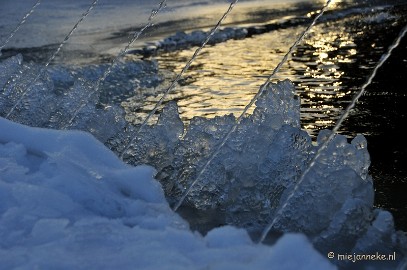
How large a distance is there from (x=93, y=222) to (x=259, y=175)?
57.9 inches

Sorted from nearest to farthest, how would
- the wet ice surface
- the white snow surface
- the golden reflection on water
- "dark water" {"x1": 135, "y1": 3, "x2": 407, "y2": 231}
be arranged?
the white snow surface
the wet ice surface
"dark water" {"x1": 135, "y1": 3, "x2": 407, "y2": 231}
the golden reflection on water

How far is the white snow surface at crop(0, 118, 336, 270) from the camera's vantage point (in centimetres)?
254

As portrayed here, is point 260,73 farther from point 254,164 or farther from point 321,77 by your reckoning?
point 254,164

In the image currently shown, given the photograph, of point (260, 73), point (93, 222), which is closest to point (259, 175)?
point (93, 222)

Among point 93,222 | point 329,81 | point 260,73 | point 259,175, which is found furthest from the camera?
point 260,73

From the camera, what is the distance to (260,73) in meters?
8.48

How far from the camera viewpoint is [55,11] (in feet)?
56.3

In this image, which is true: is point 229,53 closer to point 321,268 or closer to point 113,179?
point 113,179

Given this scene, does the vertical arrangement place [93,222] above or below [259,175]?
above

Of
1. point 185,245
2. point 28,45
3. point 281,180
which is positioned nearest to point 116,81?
point 28,45

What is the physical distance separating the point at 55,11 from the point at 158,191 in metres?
14.7

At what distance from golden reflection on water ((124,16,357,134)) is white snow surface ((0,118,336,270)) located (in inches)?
105

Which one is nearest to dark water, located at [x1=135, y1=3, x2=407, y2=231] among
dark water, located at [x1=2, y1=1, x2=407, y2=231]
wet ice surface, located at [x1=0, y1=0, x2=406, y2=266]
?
dark water, located at [x1=2, y1=1, x2=407, y2=231]

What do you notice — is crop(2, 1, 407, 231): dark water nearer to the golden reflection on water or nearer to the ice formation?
the golden reflection on water
